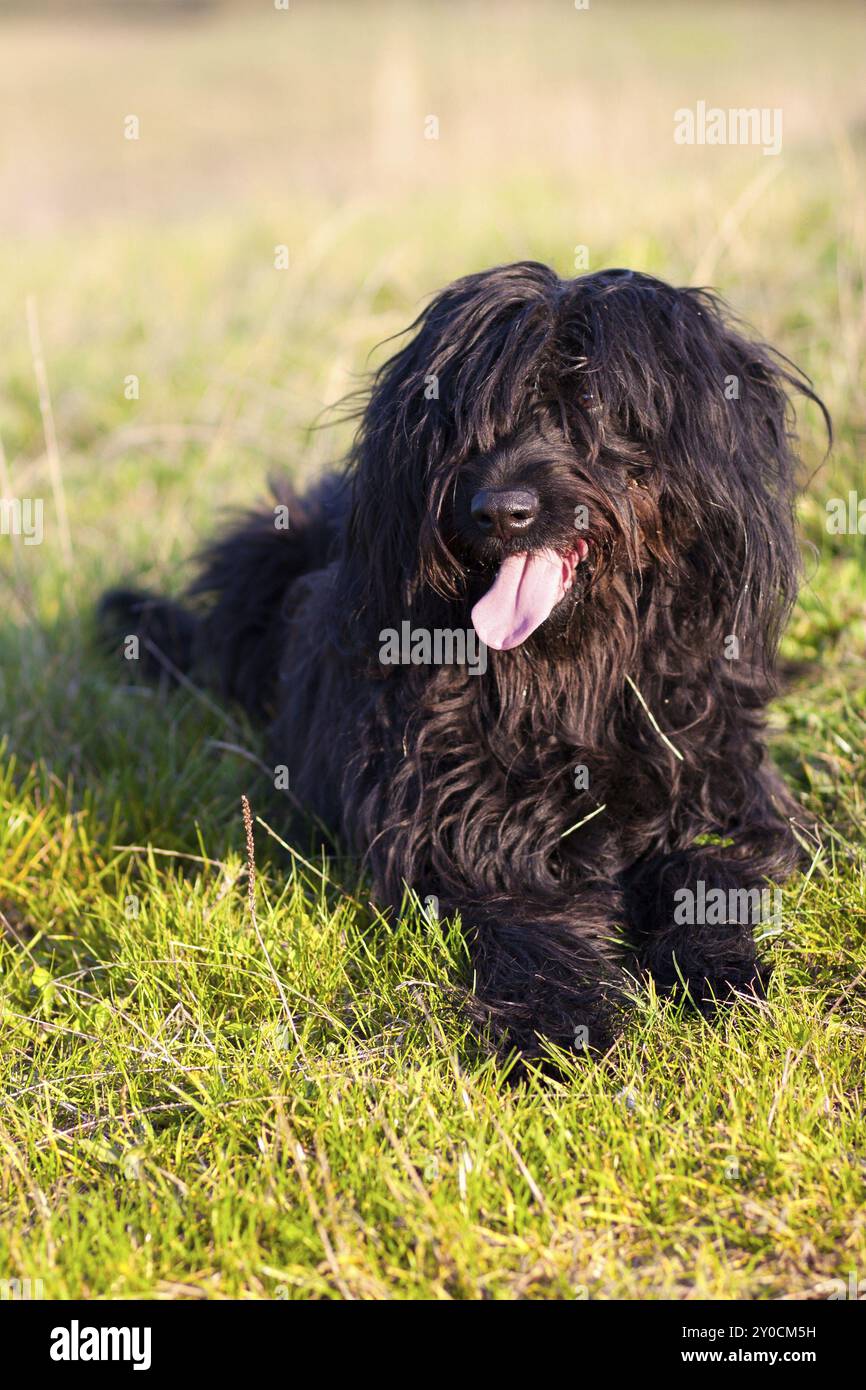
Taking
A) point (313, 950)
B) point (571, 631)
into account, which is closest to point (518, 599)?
point (571, 631)

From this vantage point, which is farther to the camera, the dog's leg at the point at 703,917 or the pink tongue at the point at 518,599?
the dog's leg at the point at 703,917

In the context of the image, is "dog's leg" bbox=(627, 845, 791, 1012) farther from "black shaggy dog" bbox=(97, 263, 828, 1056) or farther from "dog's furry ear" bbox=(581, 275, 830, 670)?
"dog's furry ear" bbox=(581, 275, 830, 670)

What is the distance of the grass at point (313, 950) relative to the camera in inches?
101

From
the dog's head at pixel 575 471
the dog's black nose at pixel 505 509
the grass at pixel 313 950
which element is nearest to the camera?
the grass at pixel 313 950

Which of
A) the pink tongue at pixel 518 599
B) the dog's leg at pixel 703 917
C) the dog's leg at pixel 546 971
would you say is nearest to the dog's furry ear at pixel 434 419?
the pink tongue at pixel 518 599

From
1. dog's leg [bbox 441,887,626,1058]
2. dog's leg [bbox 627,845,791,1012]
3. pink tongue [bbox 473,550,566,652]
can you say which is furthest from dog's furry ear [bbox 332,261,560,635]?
dog's leg [bbox 627,845,791,1012]

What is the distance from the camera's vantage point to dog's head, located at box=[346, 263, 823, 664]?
314cm

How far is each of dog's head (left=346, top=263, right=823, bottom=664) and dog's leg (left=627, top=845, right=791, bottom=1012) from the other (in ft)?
1.96

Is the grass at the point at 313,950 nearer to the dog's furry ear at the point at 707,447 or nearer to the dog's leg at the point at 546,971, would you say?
the dog's leg at the point at 546,971

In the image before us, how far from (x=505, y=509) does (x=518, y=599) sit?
259mm
